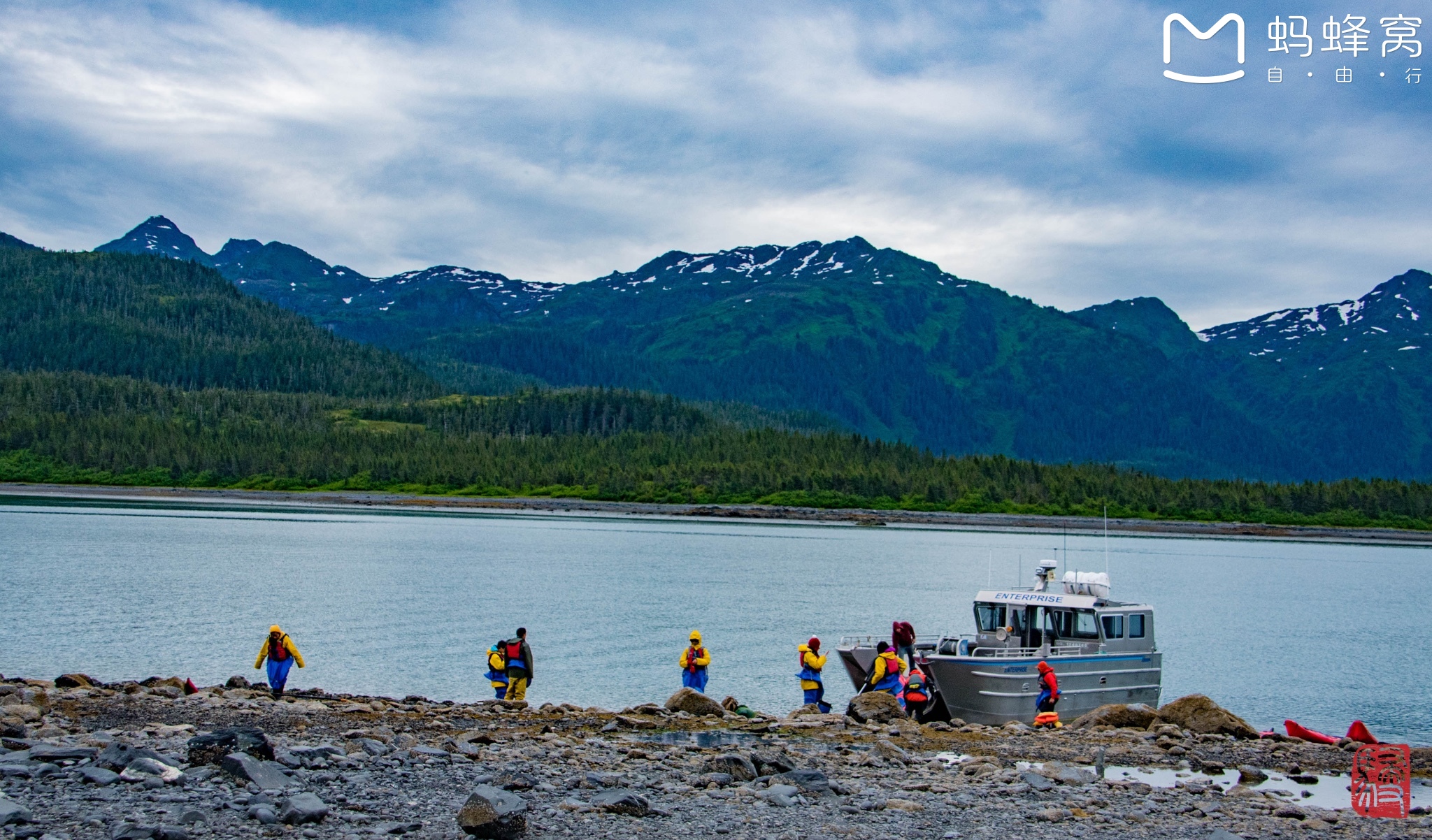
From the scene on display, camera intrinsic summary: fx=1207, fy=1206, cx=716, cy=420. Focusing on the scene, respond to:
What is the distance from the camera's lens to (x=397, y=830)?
608 inches

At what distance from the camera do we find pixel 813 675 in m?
31.0

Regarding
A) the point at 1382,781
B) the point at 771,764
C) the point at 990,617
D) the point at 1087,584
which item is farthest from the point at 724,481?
the point at 771,764

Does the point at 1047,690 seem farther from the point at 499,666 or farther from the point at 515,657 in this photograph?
the point at 499,666

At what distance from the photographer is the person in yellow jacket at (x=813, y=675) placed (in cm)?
3083

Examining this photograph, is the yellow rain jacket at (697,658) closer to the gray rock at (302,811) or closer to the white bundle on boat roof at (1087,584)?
the white bundle on boat roof at (1087,584)

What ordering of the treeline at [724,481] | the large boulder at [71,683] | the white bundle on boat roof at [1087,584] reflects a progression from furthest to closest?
the treeline at [724,481]
the white bundle on boat roof at [1087,584]
the large boulder at [71,683]

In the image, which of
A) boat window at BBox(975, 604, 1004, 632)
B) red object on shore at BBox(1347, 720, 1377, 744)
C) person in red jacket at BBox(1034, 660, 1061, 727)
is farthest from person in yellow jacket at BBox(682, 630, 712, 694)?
red object on shore at BBox(1347, 720, 1377, 744)

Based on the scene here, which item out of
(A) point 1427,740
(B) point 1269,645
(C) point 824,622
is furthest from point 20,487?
(A) point 1427,740

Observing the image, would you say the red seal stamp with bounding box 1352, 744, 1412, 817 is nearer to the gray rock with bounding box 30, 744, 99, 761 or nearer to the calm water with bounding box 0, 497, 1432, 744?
the calm water with bounding box 0, 497, 1432, 744

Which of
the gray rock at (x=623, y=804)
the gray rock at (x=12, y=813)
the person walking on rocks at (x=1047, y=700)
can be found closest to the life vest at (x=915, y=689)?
the person walking on rocks at (x=1047, y=700)

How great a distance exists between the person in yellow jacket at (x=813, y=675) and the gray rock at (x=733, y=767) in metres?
10.1

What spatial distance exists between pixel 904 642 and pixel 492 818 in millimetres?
17623

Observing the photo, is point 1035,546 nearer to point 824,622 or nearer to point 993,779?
point 824,622

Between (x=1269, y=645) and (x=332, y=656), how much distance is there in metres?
41.0
